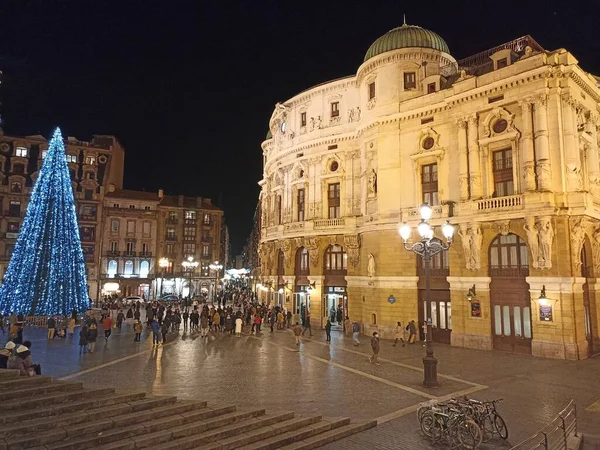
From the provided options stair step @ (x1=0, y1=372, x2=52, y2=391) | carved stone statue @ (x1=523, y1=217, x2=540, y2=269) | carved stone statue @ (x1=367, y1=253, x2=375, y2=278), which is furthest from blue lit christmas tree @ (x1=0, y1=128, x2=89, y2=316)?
carved stone statue @ (x1=523, y1=217, x2=540, y2=269)

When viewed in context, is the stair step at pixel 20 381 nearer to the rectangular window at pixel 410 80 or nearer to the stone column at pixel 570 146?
the stone column at pixel 570 146

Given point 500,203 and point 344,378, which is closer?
point 344,378

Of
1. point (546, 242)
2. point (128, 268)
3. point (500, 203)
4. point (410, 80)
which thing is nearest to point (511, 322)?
point (546, 242)

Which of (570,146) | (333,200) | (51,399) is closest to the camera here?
(51,399)

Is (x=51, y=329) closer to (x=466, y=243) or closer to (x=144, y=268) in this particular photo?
(x=466, y=243)

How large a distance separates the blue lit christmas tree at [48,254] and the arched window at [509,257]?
Answer: 28452mm

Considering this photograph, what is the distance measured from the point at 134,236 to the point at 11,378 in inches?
2327

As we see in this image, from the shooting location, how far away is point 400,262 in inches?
1127

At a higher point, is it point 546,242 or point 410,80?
point 410,80

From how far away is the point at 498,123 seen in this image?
83.6 ft

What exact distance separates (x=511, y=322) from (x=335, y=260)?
574 inches

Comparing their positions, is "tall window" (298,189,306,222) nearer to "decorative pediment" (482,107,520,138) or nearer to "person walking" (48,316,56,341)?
"decorative pediment" (482,107,520,138)

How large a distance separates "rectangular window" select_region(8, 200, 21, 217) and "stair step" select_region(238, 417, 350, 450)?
62.5m

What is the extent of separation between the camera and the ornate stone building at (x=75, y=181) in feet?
194
